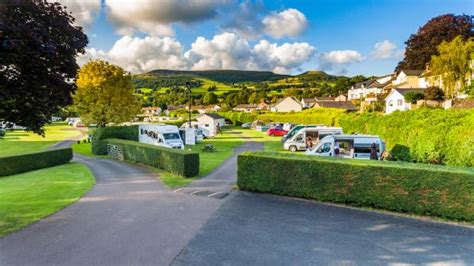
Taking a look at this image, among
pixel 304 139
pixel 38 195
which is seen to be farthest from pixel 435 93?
pixel 38 195

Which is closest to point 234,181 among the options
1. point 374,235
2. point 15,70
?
point 374,235

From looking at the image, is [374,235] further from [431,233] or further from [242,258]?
[242,258]

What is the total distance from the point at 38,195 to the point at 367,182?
13016 mm

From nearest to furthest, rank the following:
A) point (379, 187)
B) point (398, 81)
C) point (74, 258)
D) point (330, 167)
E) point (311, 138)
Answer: point (74, 258) → point (379, 187) → point (330, 167) → point (311, 138) → point (398, 81)

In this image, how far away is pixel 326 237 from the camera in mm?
7867

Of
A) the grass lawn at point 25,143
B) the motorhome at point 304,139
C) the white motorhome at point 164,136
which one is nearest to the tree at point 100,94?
the grass lawn at point 25,143

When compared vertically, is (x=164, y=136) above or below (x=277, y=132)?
above

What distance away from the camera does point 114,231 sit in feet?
26.7

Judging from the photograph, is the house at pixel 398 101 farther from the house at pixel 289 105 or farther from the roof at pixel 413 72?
the house at pixel 289 105

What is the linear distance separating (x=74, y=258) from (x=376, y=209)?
9270mm

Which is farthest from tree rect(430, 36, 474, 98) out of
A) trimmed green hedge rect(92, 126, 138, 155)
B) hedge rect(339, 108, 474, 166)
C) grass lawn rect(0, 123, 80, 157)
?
grass lawn rect(0, 123, 80, 157)

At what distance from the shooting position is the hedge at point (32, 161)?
62.5ft

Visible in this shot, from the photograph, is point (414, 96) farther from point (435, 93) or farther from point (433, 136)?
point (433, 136)

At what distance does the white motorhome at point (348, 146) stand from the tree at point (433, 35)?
4997 centimetres
